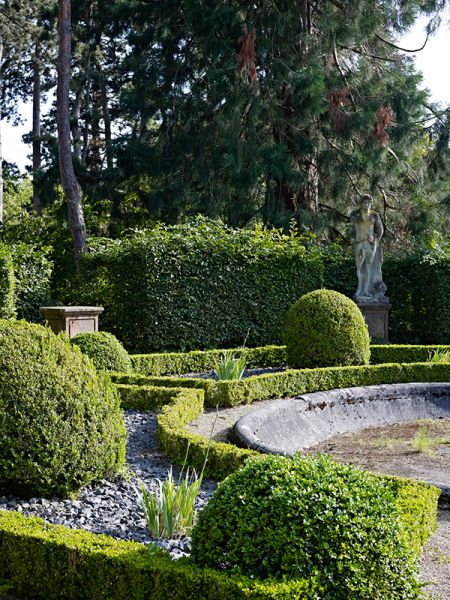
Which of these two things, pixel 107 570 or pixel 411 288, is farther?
pixel 411 288

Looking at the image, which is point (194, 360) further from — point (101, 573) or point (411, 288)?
point (101, 573)

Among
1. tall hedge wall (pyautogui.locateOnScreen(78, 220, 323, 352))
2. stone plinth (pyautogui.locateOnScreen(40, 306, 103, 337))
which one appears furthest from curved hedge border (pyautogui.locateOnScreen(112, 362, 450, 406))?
tall hedge wall (pyautogui.locateOnScreen(78, 220, 323, 352))

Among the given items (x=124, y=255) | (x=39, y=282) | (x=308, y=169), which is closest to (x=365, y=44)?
(x=308, y=169)

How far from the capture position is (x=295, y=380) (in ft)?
29.6

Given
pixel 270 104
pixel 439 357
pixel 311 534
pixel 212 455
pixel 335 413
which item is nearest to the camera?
pixel 311 534

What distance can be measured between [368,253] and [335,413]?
5.81 metres

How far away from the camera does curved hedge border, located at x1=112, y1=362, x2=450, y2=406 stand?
799 centimetres

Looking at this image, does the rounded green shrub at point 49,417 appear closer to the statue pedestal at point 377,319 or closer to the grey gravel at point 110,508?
the grey gravel at point 110,508

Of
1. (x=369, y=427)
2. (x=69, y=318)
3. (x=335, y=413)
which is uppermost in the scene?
(x=69, y=318)

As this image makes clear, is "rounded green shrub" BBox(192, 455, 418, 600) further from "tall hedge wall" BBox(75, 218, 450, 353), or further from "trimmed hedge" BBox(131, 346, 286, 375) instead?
"tall hedge wall" BBox(75, 218, 450, 353)

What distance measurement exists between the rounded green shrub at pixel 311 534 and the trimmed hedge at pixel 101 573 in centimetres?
9

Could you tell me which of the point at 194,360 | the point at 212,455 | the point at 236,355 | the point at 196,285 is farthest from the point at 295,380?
the point at 212,455

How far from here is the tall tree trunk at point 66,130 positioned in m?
15.7

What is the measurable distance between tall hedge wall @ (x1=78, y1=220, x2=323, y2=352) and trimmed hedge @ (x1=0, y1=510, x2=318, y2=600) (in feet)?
28.0
